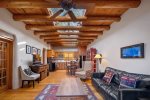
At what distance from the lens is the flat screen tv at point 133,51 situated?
4.41 meters

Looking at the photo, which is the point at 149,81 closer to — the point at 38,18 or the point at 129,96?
the point at 129,96

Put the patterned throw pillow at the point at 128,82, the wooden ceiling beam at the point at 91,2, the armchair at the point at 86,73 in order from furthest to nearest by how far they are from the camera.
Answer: the armchair at the point at 86,73, the wooden ceiling beam at the point at 91,2, the patterned throw pillow at the point at 128,82

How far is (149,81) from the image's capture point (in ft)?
11.6

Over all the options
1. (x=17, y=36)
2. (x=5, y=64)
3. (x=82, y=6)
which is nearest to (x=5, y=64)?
(x=5, y=64)

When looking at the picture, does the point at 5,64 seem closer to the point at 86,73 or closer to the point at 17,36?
the point at 17,36

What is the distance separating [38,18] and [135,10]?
318 cm

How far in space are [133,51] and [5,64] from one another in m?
4.47

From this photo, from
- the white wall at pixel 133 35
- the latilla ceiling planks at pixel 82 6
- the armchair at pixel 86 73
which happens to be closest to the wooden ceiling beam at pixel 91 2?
the latilla ceiling planks at pixel 82 6

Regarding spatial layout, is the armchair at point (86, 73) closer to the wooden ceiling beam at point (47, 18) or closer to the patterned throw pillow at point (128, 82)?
the wooden ceiling beam at point (47, 18)

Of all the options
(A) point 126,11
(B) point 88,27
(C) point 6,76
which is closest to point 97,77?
(B) point 88,27

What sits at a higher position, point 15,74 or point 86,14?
point 86,14

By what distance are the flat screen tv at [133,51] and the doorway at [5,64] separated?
4.08 metres

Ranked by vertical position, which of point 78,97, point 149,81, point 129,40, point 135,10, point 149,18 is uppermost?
point 135,10

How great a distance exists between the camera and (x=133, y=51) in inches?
193
